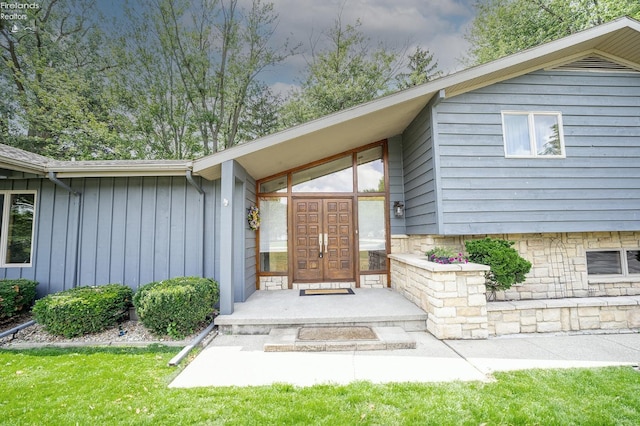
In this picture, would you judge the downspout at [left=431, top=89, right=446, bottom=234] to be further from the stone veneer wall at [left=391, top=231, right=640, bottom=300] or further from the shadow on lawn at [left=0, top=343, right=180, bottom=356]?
the shadow on lawn at [left=0, top=343, right=180, bottom=356]

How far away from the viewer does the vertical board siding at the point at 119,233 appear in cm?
505

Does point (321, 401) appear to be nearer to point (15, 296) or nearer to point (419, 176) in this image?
point (419, 176)

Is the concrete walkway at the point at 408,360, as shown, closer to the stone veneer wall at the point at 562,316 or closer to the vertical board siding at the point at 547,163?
the stone veneer wall at the point at 562,316

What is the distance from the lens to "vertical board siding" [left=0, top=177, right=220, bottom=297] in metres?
5.05

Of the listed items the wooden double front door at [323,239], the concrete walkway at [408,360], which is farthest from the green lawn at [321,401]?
the wooden double front door at [323,239]

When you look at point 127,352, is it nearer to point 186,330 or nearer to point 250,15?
point 186,330

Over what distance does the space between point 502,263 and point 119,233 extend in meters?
6.41

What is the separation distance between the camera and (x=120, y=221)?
16.8ft

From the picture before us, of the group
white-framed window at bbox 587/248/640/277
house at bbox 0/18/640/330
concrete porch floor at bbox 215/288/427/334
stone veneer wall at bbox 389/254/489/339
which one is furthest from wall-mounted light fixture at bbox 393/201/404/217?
white-framed window at bbox 587/248/640/277

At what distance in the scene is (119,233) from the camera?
16.8ft

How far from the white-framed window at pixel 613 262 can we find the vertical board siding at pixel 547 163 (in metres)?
0.57

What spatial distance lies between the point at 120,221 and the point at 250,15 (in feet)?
35.8

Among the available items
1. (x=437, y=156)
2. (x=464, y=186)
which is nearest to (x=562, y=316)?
(x=464, y=186)

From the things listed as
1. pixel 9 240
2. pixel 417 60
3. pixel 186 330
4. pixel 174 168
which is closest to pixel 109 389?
pixel 186 330
